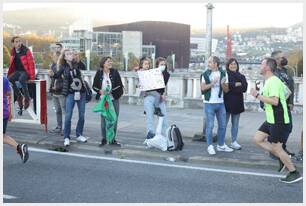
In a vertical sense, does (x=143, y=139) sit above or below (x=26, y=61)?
below

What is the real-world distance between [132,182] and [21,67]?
15.5 feet

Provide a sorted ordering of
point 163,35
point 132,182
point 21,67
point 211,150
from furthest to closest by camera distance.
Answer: point 163,35
point 21,67
point 211,150
point 132,182

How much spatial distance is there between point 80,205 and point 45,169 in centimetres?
186

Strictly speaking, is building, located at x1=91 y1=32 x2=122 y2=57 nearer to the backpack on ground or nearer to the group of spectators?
the group of spectators

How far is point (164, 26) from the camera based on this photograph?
14512 cm

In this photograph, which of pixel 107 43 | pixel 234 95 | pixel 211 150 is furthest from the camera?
pixel 107 43

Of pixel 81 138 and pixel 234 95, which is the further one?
pixel 81 138

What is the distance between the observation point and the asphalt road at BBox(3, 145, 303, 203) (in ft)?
19.0

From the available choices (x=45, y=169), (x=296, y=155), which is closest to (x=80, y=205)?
(x=45, y=169)

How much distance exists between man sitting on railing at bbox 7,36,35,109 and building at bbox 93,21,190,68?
433 ft

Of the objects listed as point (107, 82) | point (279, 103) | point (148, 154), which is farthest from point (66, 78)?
point (279, 103)

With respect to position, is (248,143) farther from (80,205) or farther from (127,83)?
(127,83)

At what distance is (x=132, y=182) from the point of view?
6.47 metres

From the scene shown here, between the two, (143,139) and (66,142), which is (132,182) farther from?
(143,139)
